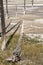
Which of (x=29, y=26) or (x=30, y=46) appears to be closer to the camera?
(x=30, y=46)

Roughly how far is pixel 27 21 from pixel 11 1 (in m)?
8.25

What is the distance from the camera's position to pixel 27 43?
11.2m

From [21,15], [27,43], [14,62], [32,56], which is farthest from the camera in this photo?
[21,15]

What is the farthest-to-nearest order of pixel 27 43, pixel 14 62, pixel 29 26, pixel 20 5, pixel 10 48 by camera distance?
pixel 20 5
pixel 29 26
pixel 27 43
pixel 10 48
pixel 14 62

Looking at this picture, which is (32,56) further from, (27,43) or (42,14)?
(42,14)

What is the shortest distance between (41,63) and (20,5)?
13539mm

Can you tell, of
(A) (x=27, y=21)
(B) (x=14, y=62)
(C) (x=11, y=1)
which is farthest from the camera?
(C) (x=11, y=1)

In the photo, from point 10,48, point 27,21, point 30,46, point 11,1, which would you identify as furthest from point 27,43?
point 11,1

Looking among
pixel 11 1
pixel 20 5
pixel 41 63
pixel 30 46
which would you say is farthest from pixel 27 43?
pixel 11 1

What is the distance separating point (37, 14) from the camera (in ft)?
61.5

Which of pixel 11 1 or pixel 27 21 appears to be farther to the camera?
pixel 11 1

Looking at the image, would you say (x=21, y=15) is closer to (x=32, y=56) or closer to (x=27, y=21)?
(x=27, y=21)

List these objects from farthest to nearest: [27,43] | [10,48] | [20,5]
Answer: [20,5]
[27,43]
[10,48]

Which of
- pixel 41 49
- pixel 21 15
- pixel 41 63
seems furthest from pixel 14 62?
pixel 21 15
